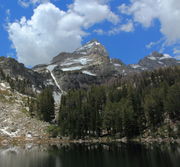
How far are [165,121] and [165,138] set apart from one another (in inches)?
516

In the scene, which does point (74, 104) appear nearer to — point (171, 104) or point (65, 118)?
point (65, 118)

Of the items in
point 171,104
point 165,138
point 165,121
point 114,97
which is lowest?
point 165,138

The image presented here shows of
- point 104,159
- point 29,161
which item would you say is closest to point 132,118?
point 104,159

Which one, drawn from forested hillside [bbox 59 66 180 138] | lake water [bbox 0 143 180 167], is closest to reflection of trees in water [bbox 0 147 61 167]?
lake water [bbox 0 143 180 167]

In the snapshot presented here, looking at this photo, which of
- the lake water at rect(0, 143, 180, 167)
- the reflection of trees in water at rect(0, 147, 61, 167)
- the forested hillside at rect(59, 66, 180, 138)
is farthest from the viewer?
the forested hillside at rect(59, 66, 180, 138)

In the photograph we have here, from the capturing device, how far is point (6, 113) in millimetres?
123125

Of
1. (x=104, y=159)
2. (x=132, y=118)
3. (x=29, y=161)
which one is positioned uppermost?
(x=132, y=118)

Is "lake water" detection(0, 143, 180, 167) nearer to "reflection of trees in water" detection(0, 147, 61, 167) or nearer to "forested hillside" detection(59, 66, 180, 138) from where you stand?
"reflection of trees in water" detection(0, 147, 61, 167)

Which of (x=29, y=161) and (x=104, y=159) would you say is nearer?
(x=104, y=159)

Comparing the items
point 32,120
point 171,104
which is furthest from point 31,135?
point 171,104

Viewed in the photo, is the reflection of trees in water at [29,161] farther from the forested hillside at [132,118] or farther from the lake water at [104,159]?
the forested hillside at [132,118]

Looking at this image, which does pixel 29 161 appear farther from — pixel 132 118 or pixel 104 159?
pixel 132 118

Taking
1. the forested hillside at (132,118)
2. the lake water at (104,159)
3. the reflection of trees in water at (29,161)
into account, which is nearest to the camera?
the lake water at (104,159)

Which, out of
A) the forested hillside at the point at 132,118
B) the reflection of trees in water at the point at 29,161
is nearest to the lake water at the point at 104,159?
the reflection of trees in water at the point at 29,161
